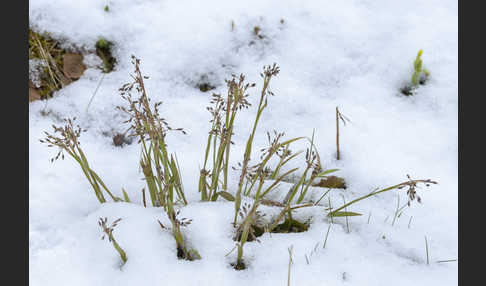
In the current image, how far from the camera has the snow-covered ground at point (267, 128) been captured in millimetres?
1392

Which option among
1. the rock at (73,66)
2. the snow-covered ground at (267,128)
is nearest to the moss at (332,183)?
the snow-covered ground at (267,128)

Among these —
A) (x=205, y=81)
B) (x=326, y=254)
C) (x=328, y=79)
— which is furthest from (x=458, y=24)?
(x=326, y=254)

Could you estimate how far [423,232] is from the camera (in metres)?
1.53

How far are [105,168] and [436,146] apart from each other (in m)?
1.58

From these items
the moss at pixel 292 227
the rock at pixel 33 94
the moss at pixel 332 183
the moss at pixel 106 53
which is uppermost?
the moss at pixel 106 53

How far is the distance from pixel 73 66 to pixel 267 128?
3.75ft

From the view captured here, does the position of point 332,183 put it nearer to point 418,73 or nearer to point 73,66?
point 418,73

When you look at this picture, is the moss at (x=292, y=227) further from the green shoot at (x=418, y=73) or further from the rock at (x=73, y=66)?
the rock at (x=73, y=66)

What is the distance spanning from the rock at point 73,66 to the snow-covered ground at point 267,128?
0.06 metres

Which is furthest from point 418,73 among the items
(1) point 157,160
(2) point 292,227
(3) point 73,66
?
(3) point 73,66

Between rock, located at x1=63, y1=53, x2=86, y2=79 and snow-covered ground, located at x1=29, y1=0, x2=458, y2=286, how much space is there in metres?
0.06

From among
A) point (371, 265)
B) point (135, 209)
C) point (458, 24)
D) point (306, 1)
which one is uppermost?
point (306, 1)

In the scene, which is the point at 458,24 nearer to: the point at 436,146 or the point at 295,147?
the point at 436,146

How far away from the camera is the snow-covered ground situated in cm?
139
